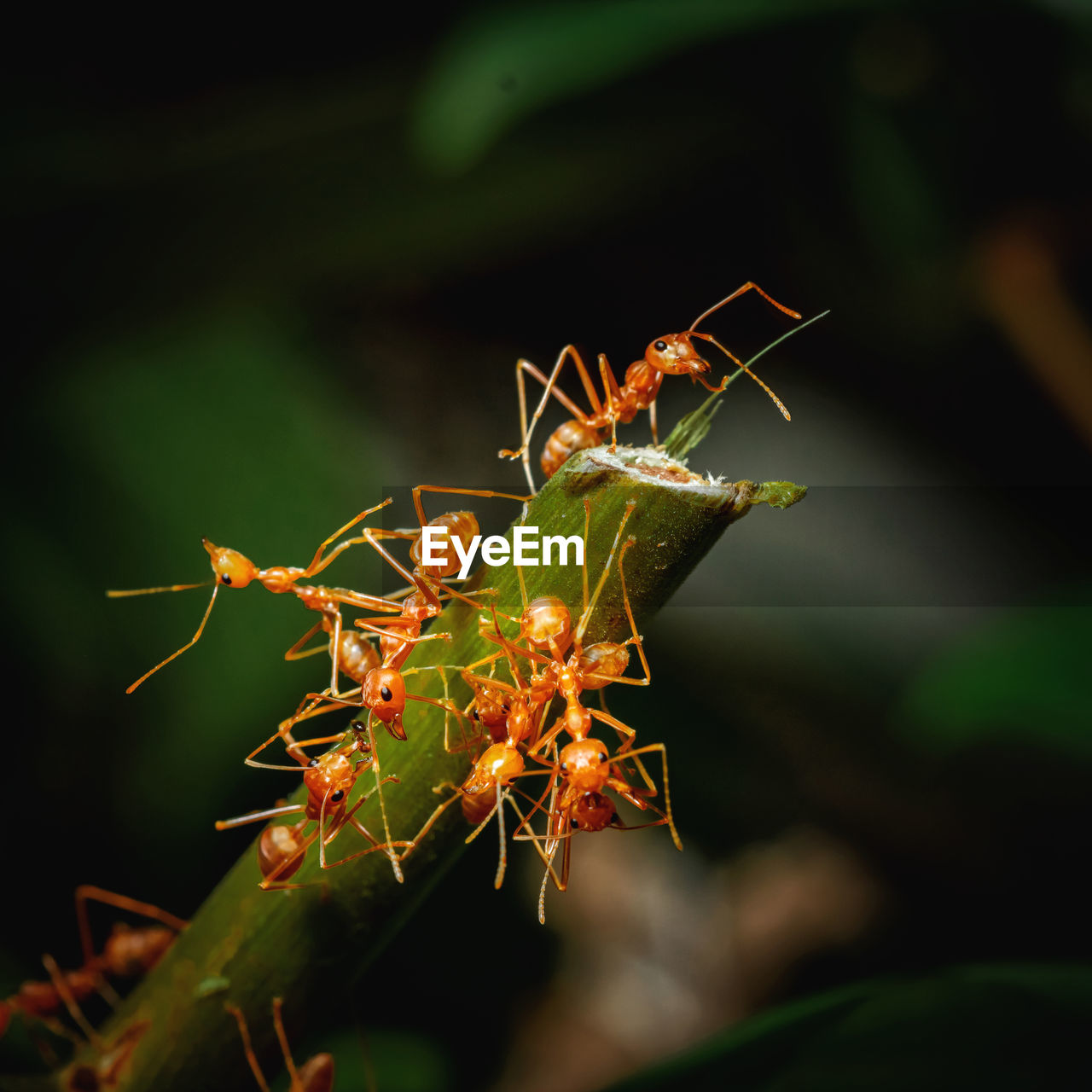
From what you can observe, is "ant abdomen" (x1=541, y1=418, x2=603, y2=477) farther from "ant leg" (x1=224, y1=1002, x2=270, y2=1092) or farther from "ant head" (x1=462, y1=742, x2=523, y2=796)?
"ant leg" (x1=224, y1=1002, x2=270, y2=1092)

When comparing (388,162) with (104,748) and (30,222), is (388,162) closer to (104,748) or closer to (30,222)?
(30,222)

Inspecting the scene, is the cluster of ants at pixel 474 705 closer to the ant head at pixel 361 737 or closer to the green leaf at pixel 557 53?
the ant head at pixel 361 737

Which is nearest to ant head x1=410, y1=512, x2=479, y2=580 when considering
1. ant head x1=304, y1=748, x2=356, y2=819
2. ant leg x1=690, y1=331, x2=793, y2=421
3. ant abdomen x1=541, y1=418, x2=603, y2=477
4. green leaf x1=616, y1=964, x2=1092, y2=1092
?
ant abdomen x1=541, y1=418, x2=603, y2=477

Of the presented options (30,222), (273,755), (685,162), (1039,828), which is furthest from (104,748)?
(1039,828)

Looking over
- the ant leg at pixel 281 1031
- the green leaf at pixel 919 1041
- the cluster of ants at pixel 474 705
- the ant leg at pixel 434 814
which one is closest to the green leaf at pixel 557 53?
the cluster of ants at pixel 474 705

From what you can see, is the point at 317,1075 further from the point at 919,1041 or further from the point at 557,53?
the point at 557,53

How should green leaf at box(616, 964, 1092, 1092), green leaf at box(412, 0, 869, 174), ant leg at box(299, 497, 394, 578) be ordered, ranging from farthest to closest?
1. green leaf at box(412, 0, 869, 174)
2. green leaf at box(616, 964, 1092, 1092)
3. ant leg at box(299, 497, 394, 578)
